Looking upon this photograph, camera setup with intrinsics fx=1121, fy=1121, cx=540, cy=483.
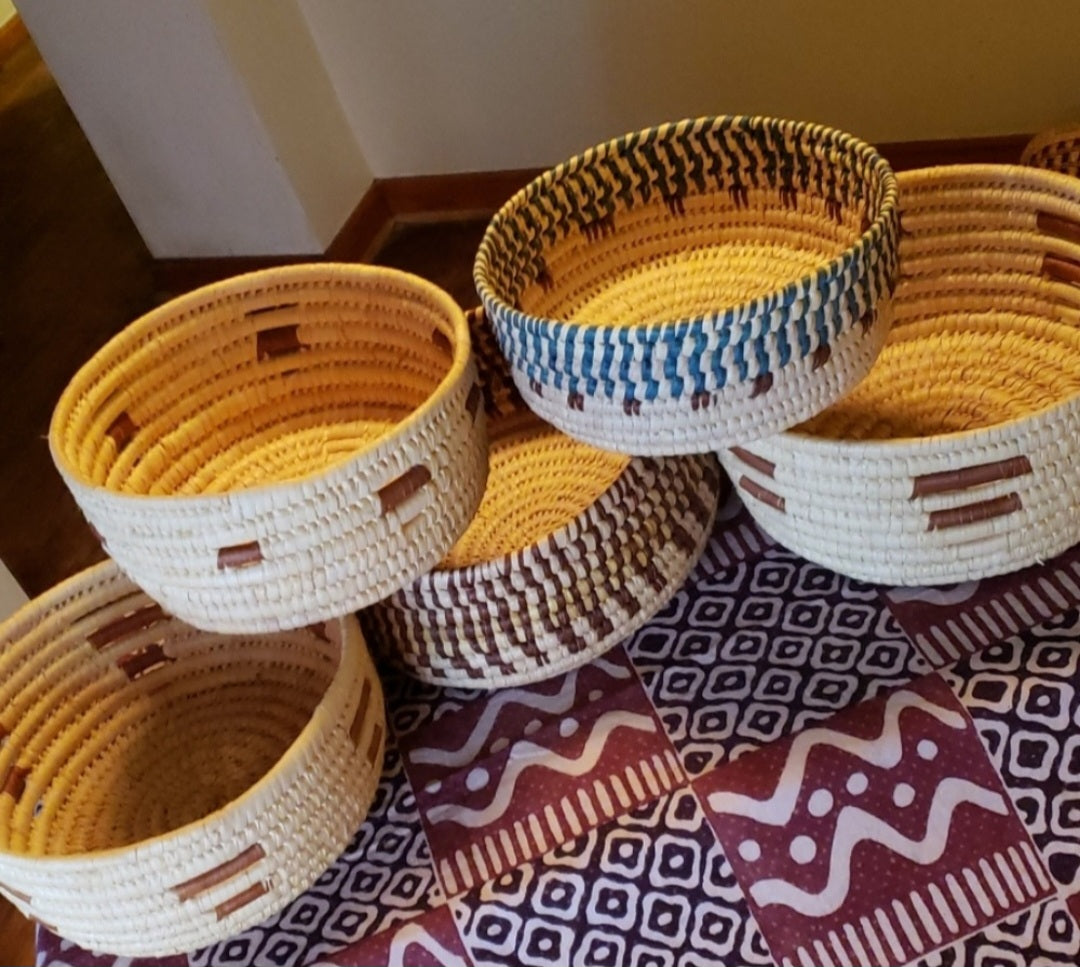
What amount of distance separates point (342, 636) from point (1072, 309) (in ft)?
2.29

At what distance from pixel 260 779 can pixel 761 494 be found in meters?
0.46

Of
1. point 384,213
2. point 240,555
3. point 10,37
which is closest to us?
point 240,555

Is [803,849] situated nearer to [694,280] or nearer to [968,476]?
[968,476]

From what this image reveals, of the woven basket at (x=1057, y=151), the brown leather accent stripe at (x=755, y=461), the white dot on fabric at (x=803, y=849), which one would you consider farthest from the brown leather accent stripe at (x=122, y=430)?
the woven basket at (x=1057, y=151)

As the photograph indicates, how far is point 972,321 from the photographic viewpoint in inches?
42.0

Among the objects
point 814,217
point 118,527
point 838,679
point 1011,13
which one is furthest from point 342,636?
point 1011,13

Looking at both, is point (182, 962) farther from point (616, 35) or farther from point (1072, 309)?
point (616, 35)

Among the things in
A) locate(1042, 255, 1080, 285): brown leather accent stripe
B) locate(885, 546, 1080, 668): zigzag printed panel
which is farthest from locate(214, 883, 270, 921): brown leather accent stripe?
locate(1042, 255, 1080, 285): brown leather accent stripe

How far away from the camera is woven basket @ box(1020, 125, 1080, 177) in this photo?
1176mm

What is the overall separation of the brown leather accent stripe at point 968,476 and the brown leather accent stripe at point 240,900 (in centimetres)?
56

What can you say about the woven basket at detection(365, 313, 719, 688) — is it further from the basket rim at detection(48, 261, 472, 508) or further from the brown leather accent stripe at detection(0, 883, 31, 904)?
the brown leather accent stripe at detection(0, 883, 31, 904)

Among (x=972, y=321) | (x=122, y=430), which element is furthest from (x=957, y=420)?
(x=122, y=430)

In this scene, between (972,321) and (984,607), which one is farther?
(972,321)

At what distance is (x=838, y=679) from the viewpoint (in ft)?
3.07
